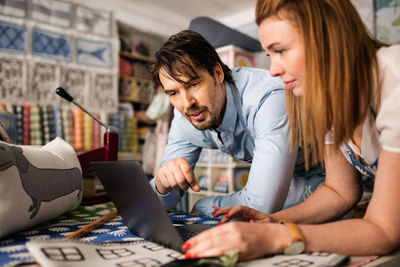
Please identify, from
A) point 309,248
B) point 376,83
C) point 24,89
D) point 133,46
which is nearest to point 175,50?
point 376,83

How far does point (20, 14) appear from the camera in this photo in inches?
127

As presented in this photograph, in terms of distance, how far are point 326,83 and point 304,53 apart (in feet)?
0.25

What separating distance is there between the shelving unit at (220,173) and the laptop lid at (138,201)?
79.1 inches

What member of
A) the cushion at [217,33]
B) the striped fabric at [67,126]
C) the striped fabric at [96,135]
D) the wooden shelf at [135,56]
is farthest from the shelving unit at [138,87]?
the cushion at [217,33]

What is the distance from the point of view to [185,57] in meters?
1.18

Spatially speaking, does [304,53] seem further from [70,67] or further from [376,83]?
[70,67]

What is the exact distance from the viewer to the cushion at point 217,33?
2503 mm

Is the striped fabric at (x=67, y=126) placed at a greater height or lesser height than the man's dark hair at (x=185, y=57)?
lesser

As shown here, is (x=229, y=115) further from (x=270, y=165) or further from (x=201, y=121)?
(x=270, y=165)

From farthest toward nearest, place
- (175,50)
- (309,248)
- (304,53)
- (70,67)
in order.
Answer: (70,67) → (175,50) → (304,53) → (309,248)

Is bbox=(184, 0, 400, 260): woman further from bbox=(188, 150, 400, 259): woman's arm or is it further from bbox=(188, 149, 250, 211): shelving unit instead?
bbox=(188, 149, 250, 211): shelving unit

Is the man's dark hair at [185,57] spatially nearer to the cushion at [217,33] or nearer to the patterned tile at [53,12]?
the cushion at [217,33]

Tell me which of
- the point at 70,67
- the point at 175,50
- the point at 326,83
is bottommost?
the point at 326,83

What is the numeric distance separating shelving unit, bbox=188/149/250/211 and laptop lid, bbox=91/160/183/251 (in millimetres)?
2009
